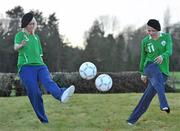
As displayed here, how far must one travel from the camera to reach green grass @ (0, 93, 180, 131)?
28.0ft

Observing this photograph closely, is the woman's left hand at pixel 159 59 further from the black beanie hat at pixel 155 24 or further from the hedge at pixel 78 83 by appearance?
the hedge at pixel 78 83

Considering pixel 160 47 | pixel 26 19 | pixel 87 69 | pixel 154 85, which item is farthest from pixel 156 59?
pixel 87 69

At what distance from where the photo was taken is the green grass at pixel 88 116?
8531mm

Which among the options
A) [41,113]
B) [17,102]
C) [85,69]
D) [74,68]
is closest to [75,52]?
[74,68]

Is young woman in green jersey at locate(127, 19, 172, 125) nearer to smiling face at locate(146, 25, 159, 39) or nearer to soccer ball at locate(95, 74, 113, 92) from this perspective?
smiling face at locate(146, 25, 159, 39)

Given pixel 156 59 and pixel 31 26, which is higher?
pixel 31 26

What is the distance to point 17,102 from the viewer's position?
42.9ft

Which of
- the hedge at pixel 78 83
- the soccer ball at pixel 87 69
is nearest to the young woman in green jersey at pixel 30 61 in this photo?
the soccer ball at pixel 87 69

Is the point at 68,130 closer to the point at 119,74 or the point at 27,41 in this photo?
the point at 27,41

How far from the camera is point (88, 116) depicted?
10.1 meters

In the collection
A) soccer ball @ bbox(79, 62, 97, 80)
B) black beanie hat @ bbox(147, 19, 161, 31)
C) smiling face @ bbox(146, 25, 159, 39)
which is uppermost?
black beanie hat @ bbox(147, 19, 161, 31)

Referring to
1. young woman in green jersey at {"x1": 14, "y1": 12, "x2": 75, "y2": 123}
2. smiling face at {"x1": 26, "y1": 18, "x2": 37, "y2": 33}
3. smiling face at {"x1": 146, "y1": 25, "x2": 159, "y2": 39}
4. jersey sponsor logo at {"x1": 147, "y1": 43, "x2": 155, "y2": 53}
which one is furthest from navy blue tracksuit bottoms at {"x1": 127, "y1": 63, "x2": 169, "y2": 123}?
smiling face at {"x1": 26, "y1": 18, "x2": 37, "y2": 33}

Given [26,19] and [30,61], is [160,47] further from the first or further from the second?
[26,19]

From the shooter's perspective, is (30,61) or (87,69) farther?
(87,69)
